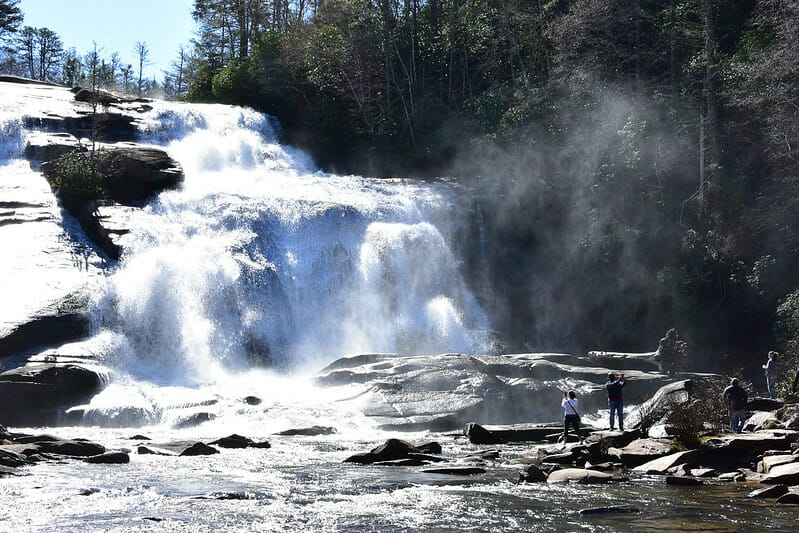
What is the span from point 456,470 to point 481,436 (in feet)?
15.6

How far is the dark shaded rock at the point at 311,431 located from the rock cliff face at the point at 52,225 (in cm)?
672

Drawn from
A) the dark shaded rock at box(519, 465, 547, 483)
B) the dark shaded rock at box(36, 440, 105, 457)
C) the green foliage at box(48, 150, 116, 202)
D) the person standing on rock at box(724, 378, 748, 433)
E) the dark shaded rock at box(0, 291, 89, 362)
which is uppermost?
the green foliage at box(48, 150, 116, 202)

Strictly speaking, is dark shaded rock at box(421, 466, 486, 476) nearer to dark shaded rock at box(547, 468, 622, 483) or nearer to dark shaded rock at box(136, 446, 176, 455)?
dark shaded rock at box(547, 468, 622, 483)

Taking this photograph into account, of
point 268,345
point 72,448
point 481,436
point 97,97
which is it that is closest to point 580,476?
point 481,436

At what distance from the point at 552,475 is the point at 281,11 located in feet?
192

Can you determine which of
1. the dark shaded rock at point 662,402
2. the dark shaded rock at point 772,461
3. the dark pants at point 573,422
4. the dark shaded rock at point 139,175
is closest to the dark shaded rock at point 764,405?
the dark shaded rock at point 662,402

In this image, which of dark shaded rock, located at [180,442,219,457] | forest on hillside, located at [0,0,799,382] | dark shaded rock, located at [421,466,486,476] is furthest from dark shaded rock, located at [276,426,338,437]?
forest on hillside, located at [0,0,799,382]

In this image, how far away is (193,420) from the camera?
24.2 meters

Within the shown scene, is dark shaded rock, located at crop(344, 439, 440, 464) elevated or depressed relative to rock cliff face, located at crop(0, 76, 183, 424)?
depressed

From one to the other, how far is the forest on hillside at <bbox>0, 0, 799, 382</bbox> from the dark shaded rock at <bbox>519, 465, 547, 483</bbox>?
17.5 m

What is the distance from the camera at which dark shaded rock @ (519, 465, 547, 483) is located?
53.5 feet

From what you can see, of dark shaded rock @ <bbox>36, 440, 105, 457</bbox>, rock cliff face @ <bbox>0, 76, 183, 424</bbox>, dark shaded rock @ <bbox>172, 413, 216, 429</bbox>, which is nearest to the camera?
dark shaded rock @ <bbox>36, 440, 105, 457</bbox>

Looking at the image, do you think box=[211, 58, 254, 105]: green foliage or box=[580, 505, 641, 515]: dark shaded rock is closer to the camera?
box=[580, 505, 641, 515]: dark shaded rock

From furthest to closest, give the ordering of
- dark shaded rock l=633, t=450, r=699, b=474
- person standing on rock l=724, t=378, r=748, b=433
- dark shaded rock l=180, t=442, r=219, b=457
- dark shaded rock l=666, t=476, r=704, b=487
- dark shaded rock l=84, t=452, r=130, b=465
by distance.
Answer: person standing on rock l=724, t=378, r=748, b=433 < dark shaded rock l=180, t=442, r=219, b=457 < dark shaded rock l=84, t=452, r=130, b=465 < dark shaded rock l=633, t=450, r=699, b=474 < dark shaded rock l=666, t=476, r=704, b=487
